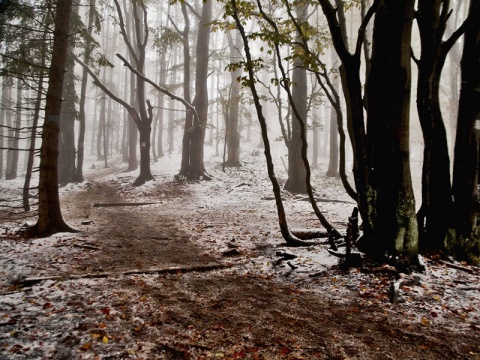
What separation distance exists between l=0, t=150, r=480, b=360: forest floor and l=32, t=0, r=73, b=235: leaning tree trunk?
0.46 metres

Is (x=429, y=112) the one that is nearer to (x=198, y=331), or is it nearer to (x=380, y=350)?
(x=380, y=350)

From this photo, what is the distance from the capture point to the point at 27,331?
10.3ft

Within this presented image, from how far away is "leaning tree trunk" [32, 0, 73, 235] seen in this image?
686 centimetres

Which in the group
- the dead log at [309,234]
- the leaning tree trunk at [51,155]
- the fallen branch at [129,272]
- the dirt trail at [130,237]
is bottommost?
the dirt trail at [130,237]

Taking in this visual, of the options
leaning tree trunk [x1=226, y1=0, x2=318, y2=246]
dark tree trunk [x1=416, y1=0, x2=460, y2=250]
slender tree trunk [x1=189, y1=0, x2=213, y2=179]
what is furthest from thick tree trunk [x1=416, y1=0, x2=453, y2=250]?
slender tree trunk [x1=189, y1=0, x2=213, y2=179]

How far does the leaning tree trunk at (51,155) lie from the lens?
6.86m

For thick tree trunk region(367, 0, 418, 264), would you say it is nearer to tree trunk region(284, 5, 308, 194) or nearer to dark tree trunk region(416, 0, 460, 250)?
dark tree trunk region(416, 0, 460, 250)

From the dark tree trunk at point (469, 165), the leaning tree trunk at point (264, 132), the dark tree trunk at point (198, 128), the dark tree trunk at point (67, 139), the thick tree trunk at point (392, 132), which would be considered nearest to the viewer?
the thick tree trunk at point (392, 132)

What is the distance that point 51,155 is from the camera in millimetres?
6922

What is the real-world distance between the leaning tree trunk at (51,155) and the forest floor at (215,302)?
0.46 metres

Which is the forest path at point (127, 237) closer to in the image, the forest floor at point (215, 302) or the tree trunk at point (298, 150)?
the forest floor at point (215, 302)

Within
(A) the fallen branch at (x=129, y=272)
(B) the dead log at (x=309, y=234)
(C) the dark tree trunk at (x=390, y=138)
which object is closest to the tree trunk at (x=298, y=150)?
(B) the dead log at (x=309, y=234)

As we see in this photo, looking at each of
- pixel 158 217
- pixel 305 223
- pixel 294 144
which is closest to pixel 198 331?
pixel 305 223

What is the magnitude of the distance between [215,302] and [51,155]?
5383mm
